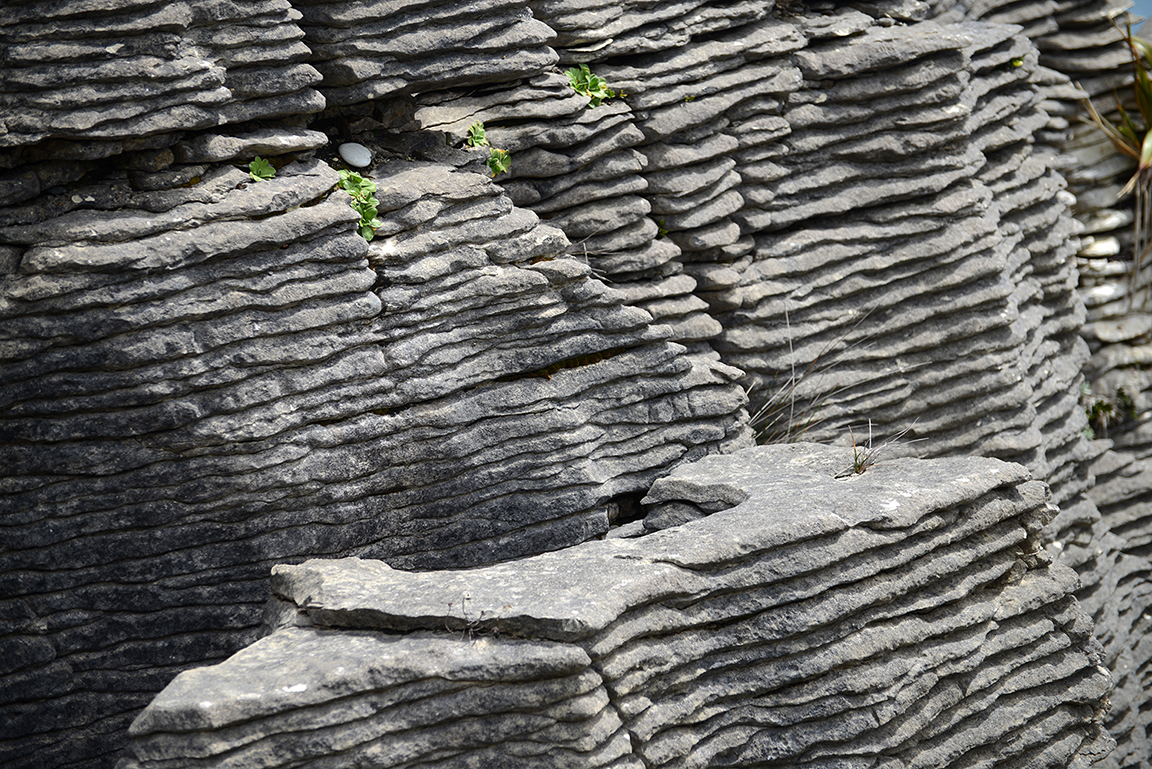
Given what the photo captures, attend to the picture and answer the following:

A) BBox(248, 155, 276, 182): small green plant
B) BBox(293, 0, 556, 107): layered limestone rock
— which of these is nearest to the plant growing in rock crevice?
BBox(293, 0, 556, 107): layered limestone rock

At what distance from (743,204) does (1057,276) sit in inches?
151

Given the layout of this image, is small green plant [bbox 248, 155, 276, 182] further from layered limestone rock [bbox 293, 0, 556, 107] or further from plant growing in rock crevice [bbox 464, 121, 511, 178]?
plant growing in rock crevice [bbox 464, 121, 511, 178]

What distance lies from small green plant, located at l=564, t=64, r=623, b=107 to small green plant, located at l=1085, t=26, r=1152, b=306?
6.21 metres

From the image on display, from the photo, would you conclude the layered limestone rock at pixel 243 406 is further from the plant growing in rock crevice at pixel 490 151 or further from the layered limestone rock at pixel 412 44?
the layered limestone rock at pixel 412 44

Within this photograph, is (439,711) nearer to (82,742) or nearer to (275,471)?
(275,471)

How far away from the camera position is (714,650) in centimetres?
493

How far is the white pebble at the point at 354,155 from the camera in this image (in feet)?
21.1

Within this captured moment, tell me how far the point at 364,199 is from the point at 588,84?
222cm

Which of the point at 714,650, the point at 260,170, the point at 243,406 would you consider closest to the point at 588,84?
the point at 260,170

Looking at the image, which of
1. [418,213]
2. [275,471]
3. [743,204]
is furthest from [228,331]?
[743,204]

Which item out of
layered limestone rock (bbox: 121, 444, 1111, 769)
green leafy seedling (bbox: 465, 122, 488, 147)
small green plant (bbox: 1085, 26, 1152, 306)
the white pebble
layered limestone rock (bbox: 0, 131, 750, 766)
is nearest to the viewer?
layered limestone rock (bbox: 121, 444, 1111, 769)

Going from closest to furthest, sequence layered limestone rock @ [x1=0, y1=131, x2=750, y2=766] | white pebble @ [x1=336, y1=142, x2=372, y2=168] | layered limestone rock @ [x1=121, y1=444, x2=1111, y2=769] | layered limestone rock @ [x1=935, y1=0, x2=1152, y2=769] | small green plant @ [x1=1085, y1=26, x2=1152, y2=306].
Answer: layered limestone rock @ [x1=121, y1=444, x2=1111, y2=769], layered limestone rock @ [x1=0, y1=131, x2=750, y2=766], white pebble @ [x1=336, y1=142, x2=372, y2=168], layered limestone rock @ [x1=935, y1=0, x2=1152, y2=769], small green plant @ [x1=1085, y1=26, x2=1152, y2=306]

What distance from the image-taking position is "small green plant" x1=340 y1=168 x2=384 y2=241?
6160 mm

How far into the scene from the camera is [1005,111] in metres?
8.85
